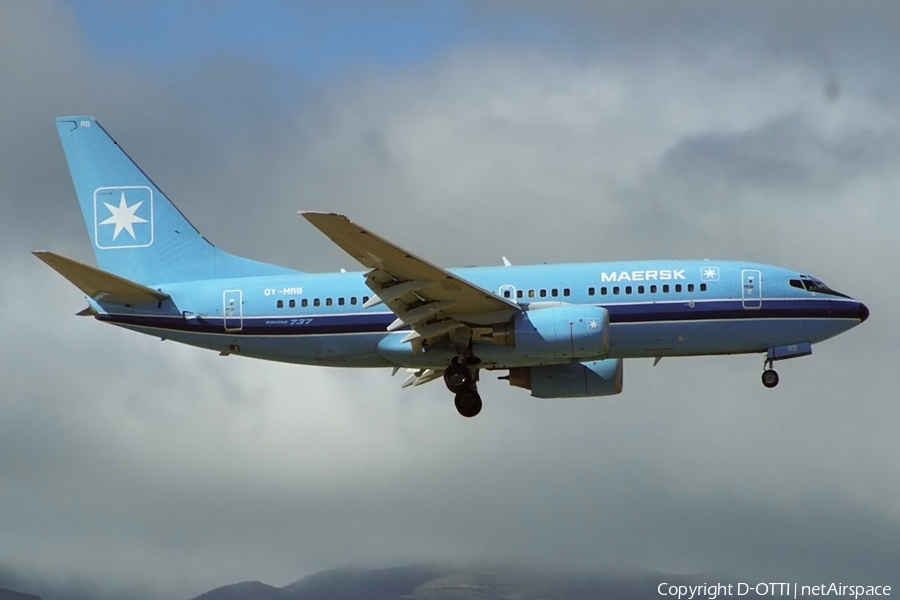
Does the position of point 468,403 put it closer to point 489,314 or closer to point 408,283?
point 489,314

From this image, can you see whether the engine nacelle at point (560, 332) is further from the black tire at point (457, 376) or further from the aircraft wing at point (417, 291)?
the black tire at point (457, 376)

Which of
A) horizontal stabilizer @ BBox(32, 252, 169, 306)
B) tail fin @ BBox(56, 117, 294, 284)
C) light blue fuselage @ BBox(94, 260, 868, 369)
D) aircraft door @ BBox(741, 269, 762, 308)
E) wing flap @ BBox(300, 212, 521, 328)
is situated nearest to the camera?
wing flap @ BBox(300, 212, 521, 328)

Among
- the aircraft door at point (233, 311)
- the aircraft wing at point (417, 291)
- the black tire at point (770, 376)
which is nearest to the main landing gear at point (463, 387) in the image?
the aircraft wing at point (417, 291)

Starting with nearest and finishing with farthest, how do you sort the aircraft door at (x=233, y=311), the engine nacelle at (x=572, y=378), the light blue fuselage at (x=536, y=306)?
the light blue fuselage at (x=536, y=306), the aircraft door at (x=233, y=311), the engine nacelle at (x=572, y=378)

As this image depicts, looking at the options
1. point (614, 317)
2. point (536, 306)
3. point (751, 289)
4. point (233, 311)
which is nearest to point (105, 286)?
point (233, 311)

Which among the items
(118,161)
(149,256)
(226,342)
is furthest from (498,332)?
(118,161)

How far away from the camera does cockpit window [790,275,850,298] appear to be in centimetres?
4668

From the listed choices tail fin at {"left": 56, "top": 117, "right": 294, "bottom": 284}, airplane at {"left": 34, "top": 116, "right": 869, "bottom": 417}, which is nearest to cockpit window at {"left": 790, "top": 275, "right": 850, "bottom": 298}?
airplane at {"left": 34, "top": 116, "right": 869, "bottom": 417}

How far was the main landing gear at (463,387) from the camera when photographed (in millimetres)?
45969

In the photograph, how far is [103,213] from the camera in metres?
51.6

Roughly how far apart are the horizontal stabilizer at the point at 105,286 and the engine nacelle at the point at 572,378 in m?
12.8

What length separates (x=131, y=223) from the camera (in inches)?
2012

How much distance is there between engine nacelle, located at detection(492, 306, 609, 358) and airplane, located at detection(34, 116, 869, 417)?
43mm

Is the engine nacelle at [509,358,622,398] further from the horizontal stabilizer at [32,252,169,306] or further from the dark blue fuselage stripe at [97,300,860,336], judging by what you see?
the horizontal stabilizer at [32,252,169,306]
